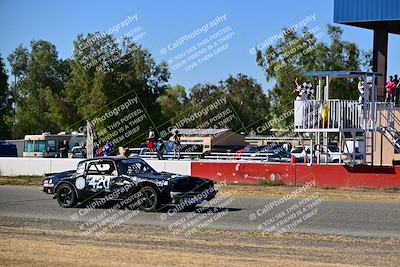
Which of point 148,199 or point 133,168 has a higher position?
point 133,168

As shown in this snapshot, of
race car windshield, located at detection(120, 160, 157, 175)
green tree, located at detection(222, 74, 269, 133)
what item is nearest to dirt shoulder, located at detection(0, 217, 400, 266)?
race car windshield, located at detection(120, 160, 157, 175)

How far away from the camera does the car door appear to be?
1864 cm

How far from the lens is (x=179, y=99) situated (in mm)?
108812

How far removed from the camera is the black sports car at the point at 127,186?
58.3 ft

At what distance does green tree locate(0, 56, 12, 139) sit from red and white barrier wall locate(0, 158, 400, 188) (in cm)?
→ 2901

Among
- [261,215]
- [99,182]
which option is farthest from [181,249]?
[99,182]

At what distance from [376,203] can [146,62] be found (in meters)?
37.8

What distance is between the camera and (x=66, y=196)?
19.3 metres

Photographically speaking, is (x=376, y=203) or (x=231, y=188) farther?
(x=231, y=188)

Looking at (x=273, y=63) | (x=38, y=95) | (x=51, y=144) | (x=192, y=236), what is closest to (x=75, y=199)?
(x=192, y=236)

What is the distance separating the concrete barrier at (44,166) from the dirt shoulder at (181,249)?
553 inches

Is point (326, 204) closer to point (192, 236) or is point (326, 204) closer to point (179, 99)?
point (192, 236)

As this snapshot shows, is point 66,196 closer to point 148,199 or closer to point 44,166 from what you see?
point 148,199

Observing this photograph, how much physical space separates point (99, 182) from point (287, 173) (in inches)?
379
